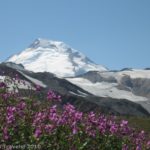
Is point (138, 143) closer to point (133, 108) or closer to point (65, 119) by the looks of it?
point (65, 119)

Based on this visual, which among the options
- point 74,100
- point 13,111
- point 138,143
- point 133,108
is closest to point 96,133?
point 138,143

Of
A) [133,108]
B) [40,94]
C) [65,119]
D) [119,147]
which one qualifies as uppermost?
[133,108]

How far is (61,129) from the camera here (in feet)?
32.7

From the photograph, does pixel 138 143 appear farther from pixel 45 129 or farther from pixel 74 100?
pixel 74 100

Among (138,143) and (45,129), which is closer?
(45,129)

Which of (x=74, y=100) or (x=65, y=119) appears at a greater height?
(x=74, y=100)

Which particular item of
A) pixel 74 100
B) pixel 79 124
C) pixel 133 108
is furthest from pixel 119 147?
pixel 133 108

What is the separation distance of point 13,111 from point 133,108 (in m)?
→ 182

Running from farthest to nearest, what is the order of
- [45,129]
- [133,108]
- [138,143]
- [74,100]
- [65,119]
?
1. [133,108]
2. [74,100]
3. [138,143]
4. [65,119]
5. [45,129]

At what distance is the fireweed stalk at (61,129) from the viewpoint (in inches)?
371

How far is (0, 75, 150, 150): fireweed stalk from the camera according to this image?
9.43 m

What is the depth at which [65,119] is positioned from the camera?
10281 mm

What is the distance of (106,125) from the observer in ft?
35.4

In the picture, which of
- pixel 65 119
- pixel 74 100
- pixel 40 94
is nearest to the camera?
pixel 65 119
